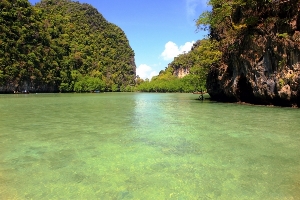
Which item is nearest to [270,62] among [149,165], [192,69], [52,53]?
[149,165]

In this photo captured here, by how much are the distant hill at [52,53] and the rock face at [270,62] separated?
2131 inches

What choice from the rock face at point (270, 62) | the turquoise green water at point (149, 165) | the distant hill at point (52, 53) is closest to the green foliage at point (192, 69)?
the rock face at point (270, 62)

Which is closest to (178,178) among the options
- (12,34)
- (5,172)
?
(5,172)

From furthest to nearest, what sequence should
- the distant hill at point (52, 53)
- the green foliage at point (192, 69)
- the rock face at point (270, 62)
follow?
the distant hill at point (52, 53), the green foliage at point (192, 69), the rock face at point (270, 62)

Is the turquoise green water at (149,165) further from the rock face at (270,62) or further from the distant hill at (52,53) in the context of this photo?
the distant hill at (52,53)

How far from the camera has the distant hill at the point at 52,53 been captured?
207 ft

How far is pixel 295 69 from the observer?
16156 mm

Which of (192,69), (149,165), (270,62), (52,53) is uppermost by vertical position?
(52,53)

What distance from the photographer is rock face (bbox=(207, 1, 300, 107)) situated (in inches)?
642

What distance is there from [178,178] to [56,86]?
261ft

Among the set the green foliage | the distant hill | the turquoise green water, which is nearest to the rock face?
the green foliage

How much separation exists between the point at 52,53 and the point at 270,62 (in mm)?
71564

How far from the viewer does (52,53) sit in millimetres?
77125

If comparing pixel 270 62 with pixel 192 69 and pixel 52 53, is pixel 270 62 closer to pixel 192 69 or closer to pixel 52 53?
pixel 192 69
